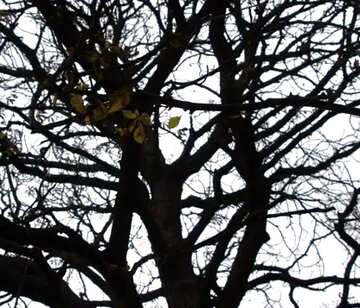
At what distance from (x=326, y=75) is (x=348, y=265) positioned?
6.14ft

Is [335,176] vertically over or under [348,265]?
over

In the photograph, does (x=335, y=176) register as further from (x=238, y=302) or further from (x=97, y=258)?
(x=97, y=258)

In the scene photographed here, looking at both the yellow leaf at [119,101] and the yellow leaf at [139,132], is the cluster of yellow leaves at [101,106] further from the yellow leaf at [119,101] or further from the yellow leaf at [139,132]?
the yellow leaf at [139,132]

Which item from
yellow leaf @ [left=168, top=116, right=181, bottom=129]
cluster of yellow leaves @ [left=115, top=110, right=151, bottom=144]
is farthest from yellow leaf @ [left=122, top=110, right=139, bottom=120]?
yellow leaf @ [left=168, top=116, right=181, bottom=129]

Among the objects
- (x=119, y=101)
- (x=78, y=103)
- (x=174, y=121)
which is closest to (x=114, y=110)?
(x=119, y=101)

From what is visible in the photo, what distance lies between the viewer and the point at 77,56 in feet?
10.6

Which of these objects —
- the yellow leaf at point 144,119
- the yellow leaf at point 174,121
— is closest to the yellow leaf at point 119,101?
the yellow leaf at point 144,119

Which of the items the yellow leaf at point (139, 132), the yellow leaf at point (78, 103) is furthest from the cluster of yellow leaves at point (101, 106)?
the yellow leaf at point (139, 132)

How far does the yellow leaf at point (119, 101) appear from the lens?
2859mm

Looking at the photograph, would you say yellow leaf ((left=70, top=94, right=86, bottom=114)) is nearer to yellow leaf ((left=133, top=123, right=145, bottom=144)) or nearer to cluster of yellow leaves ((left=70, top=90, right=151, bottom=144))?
cluster of yellow leaves ((left=70, top=90, right=151, bottom=144))

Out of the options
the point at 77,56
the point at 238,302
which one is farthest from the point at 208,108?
the point at 238,302

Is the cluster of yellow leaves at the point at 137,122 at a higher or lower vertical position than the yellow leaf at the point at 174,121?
higher

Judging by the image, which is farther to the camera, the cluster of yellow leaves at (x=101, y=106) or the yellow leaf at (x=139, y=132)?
the yellow leaf at (x=139, y=132)

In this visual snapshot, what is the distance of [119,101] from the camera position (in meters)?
2.87
